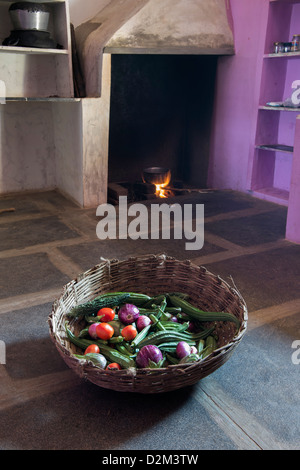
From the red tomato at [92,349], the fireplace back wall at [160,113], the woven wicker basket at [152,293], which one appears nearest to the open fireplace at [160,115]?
the fireplace back wall at [160,113]

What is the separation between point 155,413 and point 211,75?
190 inches

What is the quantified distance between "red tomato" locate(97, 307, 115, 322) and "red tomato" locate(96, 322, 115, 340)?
0.13 metres

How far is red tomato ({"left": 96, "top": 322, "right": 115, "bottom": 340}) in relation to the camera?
2.20 meters

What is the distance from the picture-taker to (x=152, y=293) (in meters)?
2.72

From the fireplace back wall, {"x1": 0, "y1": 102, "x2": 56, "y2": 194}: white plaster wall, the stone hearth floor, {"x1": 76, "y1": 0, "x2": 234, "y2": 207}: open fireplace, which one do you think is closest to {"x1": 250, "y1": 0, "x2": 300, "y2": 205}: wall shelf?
{"x1": 76, "y1": 0, "x2": 234, "y2": 207}: open fireplace

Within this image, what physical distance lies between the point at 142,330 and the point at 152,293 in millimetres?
471

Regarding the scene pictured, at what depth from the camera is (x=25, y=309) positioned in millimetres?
2818

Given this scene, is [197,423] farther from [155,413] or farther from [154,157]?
[154,157]

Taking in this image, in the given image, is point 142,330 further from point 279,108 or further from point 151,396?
point 279,108

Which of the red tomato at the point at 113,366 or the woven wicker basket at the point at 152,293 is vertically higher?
the woven wicker basket at the point at 152,293

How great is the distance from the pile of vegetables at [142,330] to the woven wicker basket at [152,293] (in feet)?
0.22

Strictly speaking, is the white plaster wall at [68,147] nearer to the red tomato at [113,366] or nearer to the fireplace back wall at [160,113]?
the fireplace back wall at [160,113]

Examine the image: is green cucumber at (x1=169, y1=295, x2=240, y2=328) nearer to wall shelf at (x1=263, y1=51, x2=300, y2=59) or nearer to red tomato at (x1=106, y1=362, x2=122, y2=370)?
red tomato at (x1=106, y1=362, x2=122, y2=370)

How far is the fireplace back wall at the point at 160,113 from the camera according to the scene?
5.69 m
